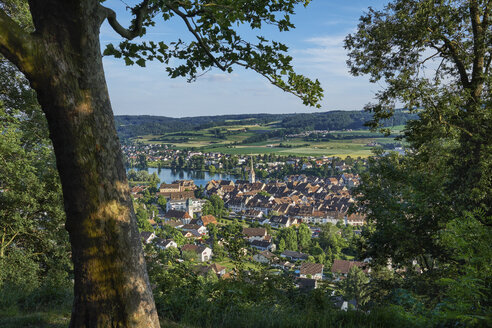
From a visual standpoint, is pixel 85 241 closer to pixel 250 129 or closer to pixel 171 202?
pixel 171 202

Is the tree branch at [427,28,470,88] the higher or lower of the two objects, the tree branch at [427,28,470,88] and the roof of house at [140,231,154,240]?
the higher

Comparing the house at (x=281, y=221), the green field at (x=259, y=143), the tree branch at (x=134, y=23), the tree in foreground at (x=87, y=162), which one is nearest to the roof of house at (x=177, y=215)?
the house at (x=281, y=221)

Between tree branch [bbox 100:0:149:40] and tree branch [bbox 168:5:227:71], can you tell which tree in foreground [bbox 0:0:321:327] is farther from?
tree branch [bbox 168:5:227:71]

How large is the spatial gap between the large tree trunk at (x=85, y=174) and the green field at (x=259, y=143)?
113122 millimetres

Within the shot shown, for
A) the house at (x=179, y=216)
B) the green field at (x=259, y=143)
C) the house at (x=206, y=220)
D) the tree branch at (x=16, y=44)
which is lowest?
the house at (x=179, y=216)

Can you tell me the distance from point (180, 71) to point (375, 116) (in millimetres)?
5377

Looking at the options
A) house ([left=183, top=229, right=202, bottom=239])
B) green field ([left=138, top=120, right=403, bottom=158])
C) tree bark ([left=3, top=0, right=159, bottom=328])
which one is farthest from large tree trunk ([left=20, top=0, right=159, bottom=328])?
A: green field ([left=138, top=120, right=403, bottom=158])

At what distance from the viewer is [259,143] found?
147m

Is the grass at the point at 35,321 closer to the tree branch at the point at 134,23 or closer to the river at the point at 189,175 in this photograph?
the tree branch at the point at 134,23

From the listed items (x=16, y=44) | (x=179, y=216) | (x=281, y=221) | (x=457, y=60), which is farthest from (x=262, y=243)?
(x=16, y=44)

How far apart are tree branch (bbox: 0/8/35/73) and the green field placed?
372 feet

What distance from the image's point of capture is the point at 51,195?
8.82 m

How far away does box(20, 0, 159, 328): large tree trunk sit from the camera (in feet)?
7.30

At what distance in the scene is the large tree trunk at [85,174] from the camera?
2227mm
